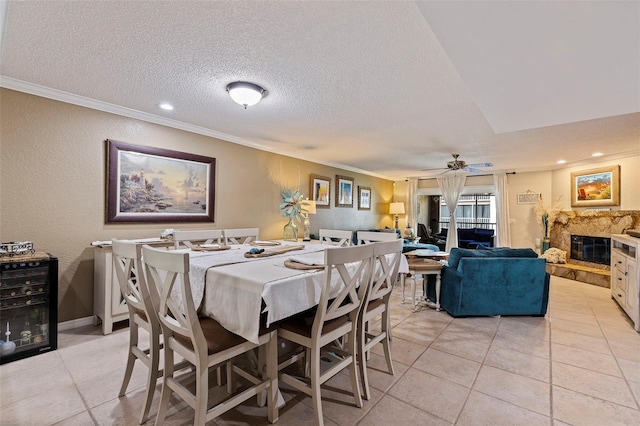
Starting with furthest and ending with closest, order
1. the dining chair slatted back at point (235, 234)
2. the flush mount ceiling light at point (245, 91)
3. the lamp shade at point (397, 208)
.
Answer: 1. the lamp shade at point (397, 208)
2. the dining chair slatted back at point (235, 234)
3. the flush mount ceiling light at point (245, 91)

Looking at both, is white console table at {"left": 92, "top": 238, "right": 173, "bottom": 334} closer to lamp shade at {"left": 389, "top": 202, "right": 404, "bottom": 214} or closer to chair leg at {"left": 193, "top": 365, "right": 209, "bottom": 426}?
chair leg at {"left": 193, "top": 365, "right": 209, "bottom": 426}

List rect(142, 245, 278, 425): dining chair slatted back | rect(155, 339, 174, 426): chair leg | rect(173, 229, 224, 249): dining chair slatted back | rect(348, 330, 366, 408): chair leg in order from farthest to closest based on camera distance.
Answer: rect(173, 229, 224, 249): dining chair slatted back, rect(348, 330, 366, 408): chair leg, rect(155, 339, 174, 426): chair leg, rect(142, 245, 278, 425): dining chair slatted back

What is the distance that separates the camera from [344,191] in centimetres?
656

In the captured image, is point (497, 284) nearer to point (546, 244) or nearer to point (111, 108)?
point (546, 244)

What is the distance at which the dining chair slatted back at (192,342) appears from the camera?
1289 millimetres

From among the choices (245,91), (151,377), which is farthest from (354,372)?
(245,91)

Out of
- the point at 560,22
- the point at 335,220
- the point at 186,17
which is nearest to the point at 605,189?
the point at 335,220

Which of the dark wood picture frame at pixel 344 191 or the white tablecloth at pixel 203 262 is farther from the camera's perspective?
the dark wood picture frame at pixel 344 191

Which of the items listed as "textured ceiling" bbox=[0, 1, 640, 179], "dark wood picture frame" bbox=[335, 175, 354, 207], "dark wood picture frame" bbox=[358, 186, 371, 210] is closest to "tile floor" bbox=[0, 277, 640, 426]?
"textured ceiling" bbox=[0, 1, 640, 179]

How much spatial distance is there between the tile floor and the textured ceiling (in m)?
2.06

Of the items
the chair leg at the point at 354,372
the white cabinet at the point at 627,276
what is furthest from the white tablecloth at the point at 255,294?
the white cabinet at the point at 627,276

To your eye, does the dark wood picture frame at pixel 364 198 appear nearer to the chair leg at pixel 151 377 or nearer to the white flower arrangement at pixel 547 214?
the white flower arrangement at pixel 547 214

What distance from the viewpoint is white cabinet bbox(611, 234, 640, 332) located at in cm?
300

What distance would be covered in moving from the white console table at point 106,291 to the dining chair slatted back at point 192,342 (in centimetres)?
161
